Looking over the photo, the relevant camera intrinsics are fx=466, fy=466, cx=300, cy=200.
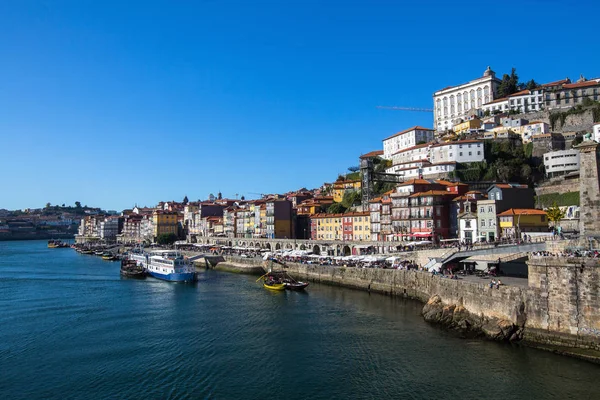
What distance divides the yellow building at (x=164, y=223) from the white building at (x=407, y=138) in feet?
207

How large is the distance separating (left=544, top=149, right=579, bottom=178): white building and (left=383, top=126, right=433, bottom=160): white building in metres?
26.7

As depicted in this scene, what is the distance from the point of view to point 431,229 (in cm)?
5331

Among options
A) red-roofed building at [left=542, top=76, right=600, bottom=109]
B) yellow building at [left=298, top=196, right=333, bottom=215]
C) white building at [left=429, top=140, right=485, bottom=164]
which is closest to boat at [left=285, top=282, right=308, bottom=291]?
white building at [left=429, top=140, right=485, bottom=164]

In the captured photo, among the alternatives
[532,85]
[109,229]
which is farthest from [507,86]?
[109,229]

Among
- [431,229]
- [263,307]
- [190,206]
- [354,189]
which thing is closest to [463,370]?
[263,307]

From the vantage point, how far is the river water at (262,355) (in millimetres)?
19750

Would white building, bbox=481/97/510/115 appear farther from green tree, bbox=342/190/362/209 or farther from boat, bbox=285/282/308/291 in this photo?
boat, bbox=285/282/308/291

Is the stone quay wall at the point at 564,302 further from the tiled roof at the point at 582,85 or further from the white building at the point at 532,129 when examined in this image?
the tiled roof at the point at 582,85

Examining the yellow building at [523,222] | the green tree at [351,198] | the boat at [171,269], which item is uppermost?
the green tree at [351,198]

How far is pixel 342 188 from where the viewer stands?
3374 inches

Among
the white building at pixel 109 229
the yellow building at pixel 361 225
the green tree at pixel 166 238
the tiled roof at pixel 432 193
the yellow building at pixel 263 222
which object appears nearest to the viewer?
the tiled roof at pixel 432 193

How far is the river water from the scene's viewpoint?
1975cm

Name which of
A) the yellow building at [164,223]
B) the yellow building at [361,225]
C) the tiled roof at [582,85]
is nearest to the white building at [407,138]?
the tiled roof at [582,85]

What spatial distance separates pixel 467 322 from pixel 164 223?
4222 inches
